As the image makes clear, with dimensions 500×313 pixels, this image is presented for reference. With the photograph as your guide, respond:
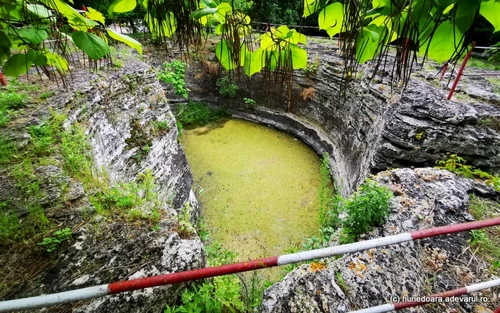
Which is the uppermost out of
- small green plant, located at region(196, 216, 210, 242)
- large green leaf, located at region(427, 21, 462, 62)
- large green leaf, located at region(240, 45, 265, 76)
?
large green leaf, located at region(427, 21, 462, 62)

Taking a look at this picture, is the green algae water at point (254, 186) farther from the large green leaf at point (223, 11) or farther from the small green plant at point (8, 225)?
the large green leaf at point (223, 11)

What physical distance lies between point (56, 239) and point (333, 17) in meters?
2.36

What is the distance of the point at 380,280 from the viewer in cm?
185

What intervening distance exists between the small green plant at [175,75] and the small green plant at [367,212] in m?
6.62

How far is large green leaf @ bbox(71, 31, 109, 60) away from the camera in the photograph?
0.76 meters

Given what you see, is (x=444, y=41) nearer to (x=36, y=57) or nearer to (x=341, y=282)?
(x=36, y=57)

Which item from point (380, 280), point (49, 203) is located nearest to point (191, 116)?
point (49, 203)

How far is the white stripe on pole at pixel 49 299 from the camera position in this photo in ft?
2.37

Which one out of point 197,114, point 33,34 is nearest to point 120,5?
point 33,34

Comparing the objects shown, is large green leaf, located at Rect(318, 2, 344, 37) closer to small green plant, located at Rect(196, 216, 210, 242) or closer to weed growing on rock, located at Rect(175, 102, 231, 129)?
small green plant, located at Rect(196, 216, 210, 242)

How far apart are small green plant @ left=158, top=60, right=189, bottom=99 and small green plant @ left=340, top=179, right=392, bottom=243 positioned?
6.62 m

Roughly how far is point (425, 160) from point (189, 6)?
4400 millimetres

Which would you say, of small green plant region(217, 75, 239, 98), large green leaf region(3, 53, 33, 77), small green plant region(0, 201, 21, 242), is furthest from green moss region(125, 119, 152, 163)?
small green plant region(217, 75, 239, 98)

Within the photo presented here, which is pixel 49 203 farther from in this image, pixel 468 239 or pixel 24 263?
pixel 468 239
